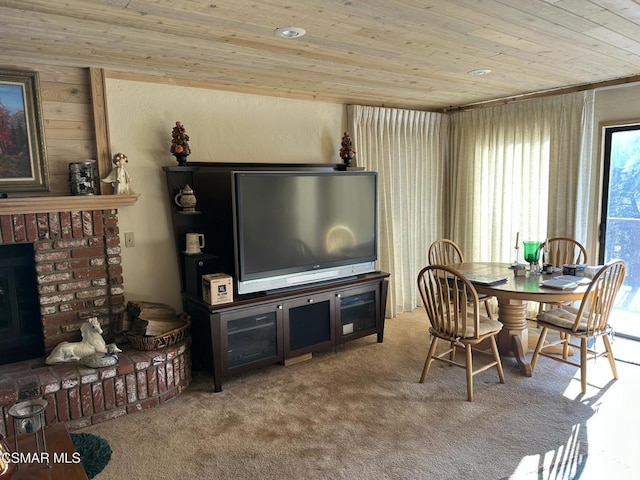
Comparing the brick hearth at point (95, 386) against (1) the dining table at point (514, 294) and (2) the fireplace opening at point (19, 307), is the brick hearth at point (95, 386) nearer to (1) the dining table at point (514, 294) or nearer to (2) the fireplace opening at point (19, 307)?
(2) the fireplace opening at point (19, 307)

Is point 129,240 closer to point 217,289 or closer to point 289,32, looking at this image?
point 217,289

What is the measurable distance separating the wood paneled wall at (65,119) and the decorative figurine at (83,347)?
949 mm

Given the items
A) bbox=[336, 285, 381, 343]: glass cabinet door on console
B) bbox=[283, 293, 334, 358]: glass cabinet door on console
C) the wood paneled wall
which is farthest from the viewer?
bbox=[336, 285, 381, 343]: glass cabinet door on console

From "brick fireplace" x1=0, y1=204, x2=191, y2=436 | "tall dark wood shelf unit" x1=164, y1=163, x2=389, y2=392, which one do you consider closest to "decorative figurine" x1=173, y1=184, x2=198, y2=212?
"tall dark wood shelf unit" x1=164, y1=163, x2=389, y2=392

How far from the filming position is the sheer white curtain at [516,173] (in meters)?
4.25

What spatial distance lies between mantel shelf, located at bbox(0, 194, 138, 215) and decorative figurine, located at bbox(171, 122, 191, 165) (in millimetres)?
459

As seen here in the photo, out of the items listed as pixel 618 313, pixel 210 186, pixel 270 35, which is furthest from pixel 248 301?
pixel 618 313

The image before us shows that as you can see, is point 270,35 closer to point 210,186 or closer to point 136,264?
point 210,186

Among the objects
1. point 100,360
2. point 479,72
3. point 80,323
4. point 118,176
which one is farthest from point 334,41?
point 80,323

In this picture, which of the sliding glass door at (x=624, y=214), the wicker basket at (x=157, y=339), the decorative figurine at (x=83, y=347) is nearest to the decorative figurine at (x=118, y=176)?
the decorative figurine at (x=83, y=347)

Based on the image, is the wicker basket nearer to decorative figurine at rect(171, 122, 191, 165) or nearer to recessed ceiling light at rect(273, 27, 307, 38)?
decorative figurine at rect(171, 122, 191, 165)

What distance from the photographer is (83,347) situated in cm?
296

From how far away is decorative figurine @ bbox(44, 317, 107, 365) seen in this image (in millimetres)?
2936

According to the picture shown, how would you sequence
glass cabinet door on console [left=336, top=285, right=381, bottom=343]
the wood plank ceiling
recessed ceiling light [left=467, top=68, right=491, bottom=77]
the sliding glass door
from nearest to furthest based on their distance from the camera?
the wood plank ceiling
recessed ceiling light [left=467, top=68, right=491, bottom=77]
glass cabinet door on console [left=336, top=285, right=381, bottom=343]
the sliding glass door
